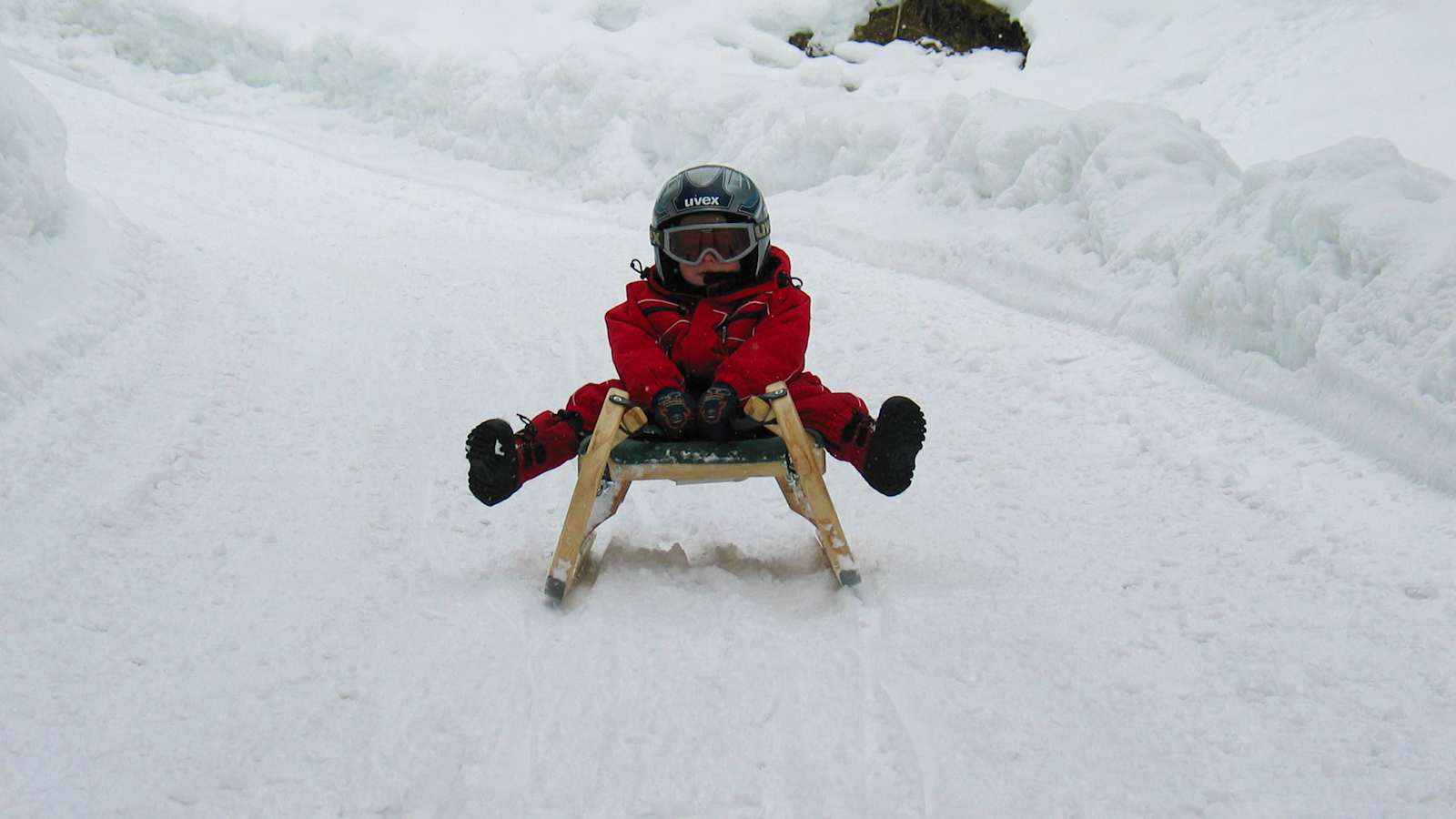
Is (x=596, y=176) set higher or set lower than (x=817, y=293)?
lower

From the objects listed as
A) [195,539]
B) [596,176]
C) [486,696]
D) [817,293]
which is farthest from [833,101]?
[486,696]

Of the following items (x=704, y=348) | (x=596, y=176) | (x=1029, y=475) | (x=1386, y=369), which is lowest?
(x=596, y=176)

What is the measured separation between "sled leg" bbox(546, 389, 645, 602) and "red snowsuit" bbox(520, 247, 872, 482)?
0.55 feet

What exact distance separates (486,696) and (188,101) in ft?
46.4

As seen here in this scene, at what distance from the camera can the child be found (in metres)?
3.67

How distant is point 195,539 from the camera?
403 centimetres

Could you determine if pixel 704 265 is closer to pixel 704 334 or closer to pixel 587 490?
pixel 704 334

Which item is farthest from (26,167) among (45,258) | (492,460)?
(492,460)

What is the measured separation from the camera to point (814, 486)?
3.72 meters

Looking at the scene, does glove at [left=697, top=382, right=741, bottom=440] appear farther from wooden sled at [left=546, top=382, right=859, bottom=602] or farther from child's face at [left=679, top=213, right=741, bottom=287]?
child's face at [left=679, top=213, right=741, bottom=287]

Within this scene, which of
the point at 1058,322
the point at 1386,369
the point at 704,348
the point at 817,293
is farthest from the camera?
the point at 817,293

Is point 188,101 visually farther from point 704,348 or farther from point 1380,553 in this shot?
point 1380,553

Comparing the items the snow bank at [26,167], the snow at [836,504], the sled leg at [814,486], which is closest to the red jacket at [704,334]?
the sled leg at [814,486]

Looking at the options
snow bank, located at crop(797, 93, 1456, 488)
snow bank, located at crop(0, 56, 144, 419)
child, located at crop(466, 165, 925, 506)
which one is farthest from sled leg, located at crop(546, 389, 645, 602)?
Result: snow bank, located at crop(797, 93, 1456, 488)
